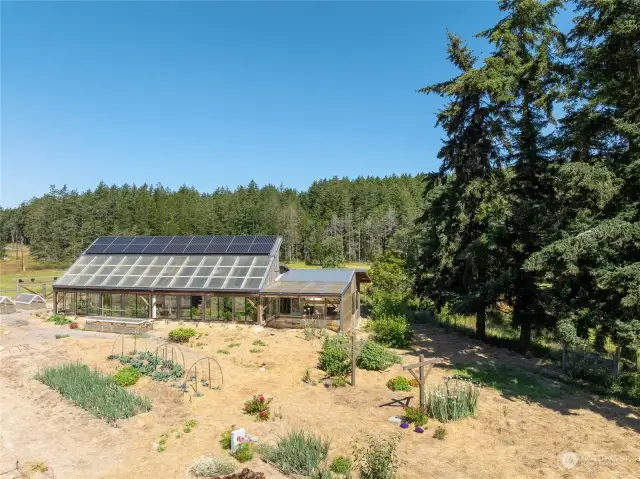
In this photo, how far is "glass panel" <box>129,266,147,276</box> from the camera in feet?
96.6

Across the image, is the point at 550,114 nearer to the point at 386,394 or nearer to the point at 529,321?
the point at 529,321

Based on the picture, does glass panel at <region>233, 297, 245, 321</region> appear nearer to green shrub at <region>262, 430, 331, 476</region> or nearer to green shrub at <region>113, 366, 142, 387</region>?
green shrub at <region>113, 366, 142, 387</region>

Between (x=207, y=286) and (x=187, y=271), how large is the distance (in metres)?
2.88

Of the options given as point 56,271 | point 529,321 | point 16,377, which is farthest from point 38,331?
point 56,271

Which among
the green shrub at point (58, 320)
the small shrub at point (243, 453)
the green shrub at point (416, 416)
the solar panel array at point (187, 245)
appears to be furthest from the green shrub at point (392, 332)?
the green shrub at point (58, 320)

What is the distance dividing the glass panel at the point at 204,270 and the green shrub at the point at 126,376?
12.1 m

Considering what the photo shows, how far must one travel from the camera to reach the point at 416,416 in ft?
41.3

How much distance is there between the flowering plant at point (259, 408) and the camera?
1295 centimetres

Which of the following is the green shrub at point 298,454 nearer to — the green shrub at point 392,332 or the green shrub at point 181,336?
the green shrub at point 392,332

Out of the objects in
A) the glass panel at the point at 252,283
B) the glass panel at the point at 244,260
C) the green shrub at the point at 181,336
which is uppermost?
the glass panel at the point at 244,260

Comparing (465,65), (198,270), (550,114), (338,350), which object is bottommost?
(338,350)

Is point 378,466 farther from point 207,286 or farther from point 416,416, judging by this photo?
point 207,286

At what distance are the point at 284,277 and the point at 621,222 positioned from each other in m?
21.3

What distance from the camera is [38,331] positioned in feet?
81.3
